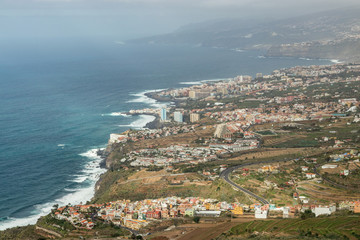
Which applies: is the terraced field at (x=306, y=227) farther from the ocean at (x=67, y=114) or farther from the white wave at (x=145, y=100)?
the white wave at (x=145, y=100)

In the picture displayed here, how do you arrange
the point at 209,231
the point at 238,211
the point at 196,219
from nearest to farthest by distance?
the point at 209,231 → the point at 196,219 → the point at 238,211

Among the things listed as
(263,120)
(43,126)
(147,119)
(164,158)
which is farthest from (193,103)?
(164,158)

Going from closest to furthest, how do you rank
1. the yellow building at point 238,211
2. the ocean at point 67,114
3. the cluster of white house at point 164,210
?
1. the cluster of white house at point 164,210
2. the yellow building at point 238,211
3. the ocean at point 67,114

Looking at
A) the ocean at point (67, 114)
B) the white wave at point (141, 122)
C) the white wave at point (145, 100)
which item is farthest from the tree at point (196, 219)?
the white wave at point (145, 100)

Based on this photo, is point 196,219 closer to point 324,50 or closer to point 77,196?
point 77,196

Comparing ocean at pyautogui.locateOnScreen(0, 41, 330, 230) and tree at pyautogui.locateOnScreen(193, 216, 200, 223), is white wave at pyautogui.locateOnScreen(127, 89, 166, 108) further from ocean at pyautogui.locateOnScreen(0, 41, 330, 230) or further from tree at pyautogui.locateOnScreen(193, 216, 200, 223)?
tree at pyautogui.locateOnScreen(193, 216, 200, 223)

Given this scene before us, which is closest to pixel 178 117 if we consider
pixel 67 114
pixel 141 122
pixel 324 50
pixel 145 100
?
pixel 141 122
